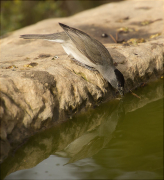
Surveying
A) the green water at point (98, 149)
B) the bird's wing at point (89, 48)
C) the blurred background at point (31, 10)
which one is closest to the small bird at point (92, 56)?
the bird's wing at point (89, 48)

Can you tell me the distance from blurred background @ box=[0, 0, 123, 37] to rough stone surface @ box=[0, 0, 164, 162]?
3.22 m

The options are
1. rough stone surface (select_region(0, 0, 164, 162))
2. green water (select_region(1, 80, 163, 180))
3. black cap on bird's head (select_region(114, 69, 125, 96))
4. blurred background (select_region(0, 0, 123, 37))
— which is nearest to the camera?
green water (select_region(1, 80, 163, 180))

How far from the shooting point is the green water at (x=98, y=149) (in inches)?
116

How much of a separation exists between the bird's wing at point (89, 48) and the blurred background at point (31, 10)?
230 inches

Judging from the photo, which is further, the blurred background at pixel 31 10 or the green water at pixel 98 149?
the blurred background at pixel 31 10

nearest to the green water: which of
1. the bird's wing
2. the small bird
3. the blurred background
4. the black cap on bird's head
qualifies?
the black cap on bird's head

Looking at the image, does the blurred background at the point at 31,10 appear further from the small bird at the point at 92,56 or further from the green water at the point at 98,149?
the green water at the point at 98,149

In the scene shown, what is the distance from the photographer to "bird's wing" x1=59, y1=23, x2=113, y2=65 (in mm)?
4609

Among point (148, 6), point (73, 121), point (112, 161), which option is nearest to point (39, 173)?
point (112, 161)

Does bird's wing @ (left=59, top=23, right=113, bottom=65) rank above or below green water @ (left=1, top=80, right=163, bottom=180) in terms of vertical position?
above

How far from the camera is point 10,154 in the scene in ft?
10.6

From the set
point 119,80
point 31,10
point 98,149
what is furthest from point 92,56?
point 31,10

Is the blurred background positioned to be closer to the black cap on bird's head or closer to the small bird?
the small bird

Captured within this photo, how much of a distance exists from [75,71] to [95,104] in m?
0.68
